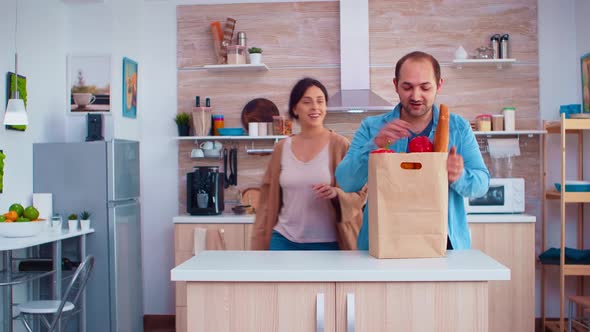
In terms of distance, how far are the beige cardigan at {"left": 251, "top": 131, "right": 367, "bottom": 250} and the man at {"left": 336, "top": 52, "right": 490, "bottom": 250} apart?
0.39 metres

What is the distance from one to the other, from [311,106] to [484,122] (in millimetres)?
2677

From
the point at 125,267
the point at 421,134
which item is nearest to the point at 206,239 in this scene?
the point at 125,267

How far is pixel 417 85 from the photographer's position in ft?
6.63

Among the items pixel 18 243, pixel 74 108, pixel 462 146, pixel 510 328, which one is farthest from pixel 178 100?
pixel 462 146

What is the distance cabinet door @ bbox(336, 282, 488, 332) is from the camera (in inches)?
67.8

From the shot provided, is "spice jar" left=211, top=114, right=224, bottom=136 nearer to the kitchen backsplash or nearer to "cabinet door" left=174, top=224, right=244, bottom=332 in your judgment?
the kitchen backsplash

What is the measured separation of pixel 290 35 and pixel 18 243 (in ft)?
9.14

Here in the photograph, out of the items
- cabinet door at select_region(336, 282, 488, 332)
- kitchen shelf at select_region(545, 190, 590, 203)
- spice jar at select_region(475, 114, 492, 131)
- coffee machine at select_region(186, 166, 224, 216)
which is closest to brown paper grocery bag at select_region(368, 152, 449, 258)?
cabinet door at select_region(336, 282, 488, 332)

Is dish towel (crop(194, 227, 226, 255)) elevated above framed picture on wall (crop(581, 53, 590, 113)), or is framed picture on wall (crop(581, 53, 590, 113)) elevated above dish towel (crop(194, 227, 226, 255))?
framed picture on wall (crop(581, 53, 590, 113))

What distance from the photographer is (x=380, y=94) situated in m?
5.33

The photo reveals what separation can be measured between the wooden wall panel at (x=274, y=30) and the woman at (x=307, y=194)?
8.52 feet

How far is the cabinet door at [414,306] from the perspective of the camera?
5.65 ft

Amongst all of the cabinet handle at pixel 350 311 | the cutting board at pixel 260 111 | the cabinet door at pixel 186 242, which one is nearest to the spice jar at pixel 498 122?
the cutting board at pixel 260 111

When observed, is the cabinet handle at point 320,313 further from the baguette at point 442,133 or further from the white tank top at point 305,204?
the white tank top at point 305,204
